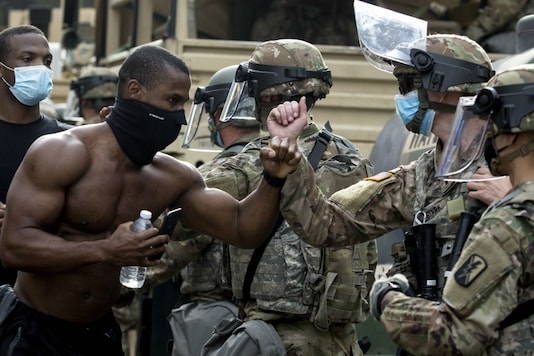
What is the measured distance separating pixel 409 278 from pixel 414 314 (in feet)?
2.78

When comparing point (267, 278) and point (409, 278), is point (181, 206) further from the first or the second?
point (409, 278)

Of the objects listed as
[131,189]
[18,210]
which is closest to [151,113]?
[131,189]

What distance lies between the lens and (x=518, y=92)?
13.1ft

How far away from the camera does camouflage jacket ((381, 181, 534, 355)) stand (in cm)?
378

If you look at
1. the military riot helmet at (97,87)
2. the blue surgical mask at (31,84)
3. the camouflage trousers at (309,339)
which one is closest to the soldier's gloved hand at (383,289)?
the camouflage trousers at (309,339)

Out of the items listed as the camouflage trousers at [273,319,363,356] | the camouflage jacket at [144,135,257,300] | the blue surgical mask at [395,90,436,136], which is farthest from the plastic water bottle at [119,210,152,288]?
the camouflage jacket at [144,135,257,300]

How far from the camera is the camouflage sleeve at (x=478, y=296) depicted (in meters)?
3.77

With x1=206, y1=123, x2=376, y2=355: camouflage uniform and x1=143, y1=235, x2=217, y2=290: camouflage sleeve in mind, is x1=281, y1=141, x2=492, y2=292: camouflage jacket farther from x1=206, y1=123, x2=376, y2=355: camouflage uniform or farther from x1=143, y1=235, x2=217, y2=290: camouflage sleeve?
x1=143, y1=235, x2=217, y2=290: camouflage sleeve

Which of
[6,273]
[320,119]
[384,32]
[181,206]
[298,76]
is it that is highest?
[384,32]

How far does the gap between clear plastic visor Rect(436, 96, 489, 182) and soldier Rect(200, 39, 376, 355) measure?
1.35m

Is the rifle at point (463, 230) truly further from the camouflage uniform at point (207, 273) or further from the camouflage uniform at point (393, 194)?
the camouflage uniform at point (207, 273)

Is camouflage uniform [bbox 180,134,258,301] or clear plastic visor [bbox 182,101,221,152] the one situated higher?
A: clear plastic visor [bbox 182,101,221,152]

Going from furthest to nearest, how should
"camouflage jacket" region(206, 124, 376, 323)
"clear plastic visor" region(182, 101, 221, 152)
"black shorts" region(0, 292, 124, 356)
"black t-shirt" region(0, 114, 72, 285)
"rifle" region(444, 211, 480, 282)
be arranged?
"clear plastic visor" region(182, 101, 221, 152)
"black t-shirt" region(0, 114, 72, 285)
"camouflage jacket" region(206, 124, 376, 323)
"black shorts" region(0, 292, 124, 356)
"rifle" region(444, 211, 480, 282)

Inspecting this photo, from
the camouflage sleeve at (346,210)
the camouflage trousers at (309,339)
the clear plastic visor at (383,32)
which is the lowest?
the camouflage trousers at (309,339)
